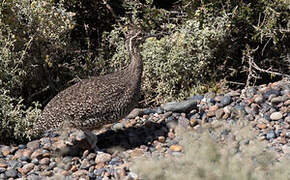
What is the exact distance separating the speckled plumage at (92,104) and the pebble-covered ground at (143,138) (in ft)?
0.57

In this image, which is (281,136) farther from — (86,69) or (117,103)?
(86,69)

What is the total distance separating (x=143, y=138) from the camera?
6016mm

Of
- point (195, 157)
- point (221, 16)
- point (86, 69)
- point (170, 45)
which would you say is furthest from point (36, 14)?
point (195, 157)

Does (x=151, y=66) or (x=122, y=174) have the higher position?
(x=151, y=66)

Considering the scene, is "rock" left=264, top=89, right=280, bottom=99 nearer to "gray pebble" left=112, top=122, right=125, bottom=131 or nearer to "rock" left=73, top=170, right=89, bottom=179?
"gray pebble" left=112, top=122, right=125, bottom=131

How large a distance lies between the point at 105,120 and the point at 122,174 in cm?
91

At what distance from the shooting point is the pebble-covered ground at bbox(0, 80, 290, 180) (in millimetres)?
5371

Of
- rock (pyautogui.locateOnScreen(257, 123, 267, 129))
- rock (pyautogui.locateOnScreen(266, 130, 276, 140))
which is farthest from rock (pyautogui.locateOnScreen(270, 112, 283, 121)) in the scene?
rock (pyautogui.locateOnScreen(266, 130, 276, 140))

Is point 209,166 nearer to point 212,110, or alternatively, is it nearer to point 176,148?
point 176,148

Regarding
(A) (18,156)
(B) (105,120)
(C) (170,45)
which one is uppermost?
(C) (170,45)

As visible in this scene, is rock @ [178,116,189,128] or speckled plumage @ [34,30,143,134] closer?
speckled plumage @ [34,30,143,134]

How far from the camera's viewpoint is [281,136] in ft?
18.6

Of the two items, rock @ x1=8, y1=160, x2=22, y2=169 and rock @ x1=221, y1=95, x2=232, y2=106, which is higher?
rock @ x1=221, y1=95, x2=232, y2=106

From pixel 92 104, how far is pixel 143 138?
0.71 metres
